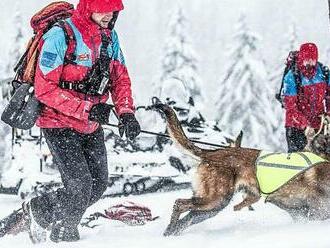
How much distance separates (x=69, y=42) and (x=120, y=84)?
2.23 feet

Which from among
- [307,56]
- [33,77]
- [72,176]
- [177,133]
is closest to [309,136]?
[307,56]

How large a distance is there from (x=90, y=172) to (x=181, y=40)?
34063mm

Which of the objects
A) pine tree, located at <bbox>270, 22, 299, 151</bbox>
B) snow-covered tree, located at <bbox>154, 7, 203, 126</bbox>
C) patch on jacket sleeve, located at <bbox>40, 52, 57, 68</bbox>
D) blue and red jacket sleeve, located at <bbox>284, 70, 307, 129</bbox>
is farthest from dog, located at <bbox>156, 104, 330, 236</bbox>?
pine tree, located at <bbox>270, 22, 299, 151</bbox>

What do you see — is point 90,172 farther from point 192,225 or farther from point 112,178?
point 112,178

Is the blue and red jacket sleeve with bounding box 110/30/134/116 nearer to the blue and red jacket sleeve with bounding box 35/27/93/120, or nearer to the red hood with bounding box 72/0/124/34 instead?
the red hood with bounding box 72/0/124/34

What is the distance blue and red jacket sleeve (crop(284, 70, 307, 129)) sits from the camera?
754 centimetres

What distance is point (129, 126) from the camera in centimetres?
502

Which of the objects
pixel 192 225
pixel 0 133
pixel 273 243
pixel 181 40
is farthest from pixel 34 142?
pixel 181 40

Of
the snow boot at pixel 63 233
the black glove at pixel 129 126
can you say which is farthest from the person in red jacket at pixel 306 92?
the snow boot at pixel 63 233

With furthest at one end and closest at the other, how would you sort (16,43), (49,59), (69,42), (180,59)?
1. (180,59)
2. (16,43)
3. (69,42)
4. (49,59)

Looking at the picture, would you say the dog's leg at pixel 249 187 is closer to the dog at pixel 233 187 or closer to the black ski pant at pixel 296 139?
the dog at pixel 233 187

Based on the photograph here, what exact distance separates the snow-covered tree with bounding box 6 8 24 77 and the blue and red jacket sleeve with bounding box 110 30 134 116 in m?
30.3

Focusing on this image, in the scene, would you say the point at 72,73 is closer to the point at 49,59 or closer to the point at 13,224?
the point at 49,59

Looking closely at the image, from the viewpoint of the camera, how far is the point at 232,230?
17.3 ft
